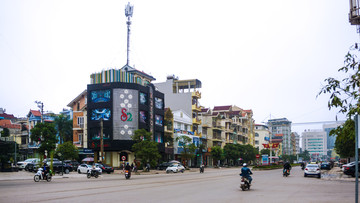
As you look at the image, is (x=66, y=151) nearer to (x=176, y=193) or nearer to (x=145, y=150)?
(x=145, y=150)

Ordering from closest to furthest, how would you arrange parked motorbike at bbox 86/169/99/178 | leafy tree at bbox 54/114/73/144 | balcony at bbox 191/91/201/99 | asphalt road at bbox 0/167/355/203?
1. asphalt road at bbox 0/167/355/203
2. parked motorbike at bbox 86/169/99/178
3. leafy tree at bbox 54/114/73/144
4. balcony at bbox 191/91/201/99

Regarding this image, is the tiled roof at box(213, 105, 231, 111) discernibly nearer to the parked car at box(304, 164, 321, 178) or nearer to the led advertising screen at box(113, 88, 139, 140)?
the led advertising screen at box(113, 88, 139, 140)

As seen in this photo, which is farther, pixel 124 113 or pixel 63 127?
pixel 63 127

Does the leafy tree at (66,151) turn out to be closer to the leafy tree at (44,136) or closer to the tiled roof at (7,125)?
the leafy tree at (44,136)

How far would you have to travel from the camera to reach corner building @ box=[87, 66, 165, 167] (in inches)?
2443

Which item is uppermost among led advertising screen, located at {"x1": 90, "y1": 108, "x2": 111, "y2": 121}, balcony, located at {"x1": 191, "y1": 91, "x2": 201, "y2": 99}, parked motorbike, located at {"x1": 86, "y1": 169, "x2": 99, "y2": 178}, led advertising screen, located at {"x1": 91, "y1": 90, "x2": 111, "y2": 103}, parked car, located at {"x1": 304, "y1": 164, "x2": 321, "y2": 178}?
balcony, located at {"x1": 191, "y1": 91, "x2": 201, "y2": 99}

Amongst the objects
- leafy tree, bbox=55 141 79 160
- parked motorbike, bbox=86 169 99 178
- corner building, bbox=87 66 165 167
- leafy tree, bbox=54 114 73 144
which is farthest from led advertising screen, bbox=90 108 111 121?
parked motorbike, bbox=86 169 99 178

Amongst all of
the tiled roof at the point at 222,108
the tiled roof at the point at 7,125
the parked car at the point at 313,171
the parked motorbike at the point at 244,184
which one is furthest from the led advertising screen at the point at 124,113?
the tiled roof at the point at 7,125

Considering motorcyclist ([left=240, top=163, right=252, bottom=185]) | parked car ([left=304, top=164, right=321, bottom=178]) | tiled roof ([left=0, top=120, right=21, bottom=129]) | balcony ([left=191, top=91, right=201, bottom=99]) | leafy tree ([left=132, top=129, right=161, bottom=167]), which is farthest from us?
tiled roof ([left=0, top=120, right=21, bottom=129])

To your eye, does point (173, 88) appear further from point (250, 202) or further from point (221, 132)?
point (250, 202)

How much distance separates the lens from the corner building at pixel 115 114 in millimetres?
62062

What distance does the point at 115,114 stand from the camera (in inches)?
2448

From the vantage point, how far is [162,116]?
2849 inches

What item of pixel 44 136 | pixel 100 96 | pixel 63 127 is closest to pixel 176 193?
pixel 44 136
